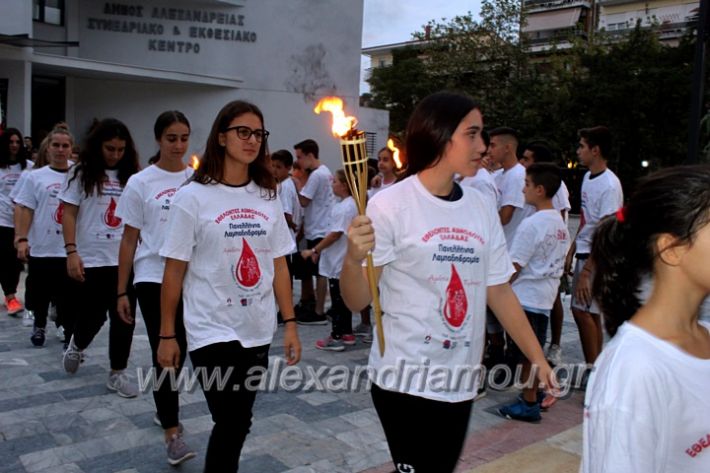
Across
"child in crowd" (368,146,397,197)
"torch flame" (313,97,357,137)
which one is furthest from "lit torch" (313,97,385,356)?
"child in crowd" (368,146,397,197)

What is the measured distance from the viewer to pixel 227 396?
3041 mm

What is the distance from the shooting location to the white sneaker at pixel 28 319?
7.24 m

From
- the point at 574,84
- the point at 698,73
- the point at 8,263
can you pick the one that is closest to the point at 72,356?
the point at 8,263

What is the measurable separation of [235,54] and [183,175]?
19607 millimetres

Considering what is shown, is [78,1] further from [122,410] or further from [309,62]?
[122,410]

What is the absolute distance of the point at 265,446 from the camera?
4.23 m

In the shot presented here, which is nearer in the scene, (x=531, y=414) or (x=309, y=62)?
(x=531, y=414)

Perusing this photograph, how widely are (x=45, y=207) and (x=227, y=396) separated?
4200mm

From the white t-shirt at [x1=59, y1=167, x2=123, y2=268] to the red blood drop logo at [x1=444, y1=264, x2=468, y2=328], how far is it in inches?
133

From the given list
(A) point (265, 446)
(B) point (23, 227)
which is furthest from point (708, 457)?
(B) point (23, 227)

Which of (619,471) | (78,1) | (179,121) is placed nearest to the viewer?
(619,471)

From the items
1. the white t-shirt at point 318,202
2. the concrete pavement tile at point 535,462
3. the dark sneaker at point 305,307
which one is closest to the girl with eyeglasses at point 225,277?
the concrete pavement tile at point 535,462

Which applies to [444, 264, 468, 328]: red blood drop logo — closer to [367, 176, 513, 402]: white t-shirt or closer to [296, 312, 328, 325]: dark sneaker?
[367, 176, 513, 402]: white t-shirt

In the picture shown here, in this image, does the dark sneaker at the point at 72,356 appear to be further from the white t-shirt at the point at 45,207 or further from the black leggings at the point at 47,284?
the white t-shirt at the point at 45,207
